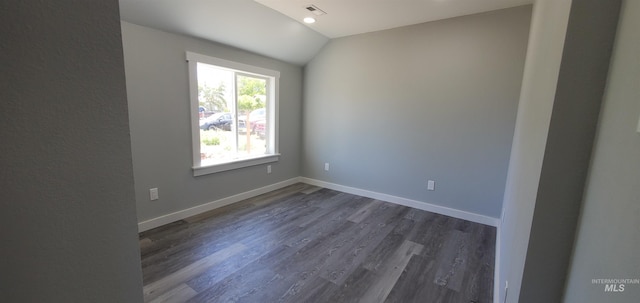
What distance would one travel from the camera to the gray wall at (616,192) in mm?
443

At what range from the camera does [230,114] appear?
3523 millimetres

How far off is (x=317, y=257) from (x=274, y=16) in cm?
268

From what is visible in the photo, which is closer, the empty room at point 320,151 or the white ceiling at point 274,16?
the empty room at point 320,151

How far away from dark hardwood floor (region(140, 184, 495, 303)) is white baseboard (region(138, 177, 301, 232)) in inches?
4.0

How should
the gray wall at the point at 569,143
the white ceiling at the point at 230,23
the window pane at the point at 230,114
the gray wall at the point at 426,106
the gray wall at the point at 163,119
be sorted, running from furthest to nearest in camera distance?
the window pane at the point at 230,114, the gray wall at the point at 426,106, the gray wall at the point at 163,119, the white ceiling at the point at 230,23, the gray wall at the point at 569,143

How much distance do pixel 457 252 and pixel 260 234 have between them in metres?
1.94

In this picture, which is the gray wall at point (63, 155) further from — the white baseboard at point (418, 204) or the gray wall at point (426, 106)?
the white baseboard at point (418, 204)

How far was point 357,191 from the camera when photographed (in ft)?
13.3

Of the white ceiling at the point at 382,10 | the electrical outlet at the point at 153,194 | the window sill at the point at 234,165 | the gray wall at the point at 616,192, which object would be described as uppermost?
the white ceiling at the point at 382,10

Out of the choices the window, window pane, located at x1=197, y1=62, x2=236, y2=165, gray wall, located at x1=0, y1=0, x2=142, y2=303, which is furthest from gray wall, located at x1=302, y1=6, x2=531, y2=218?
gray wall, located at x1=0, y1=0, x2=142, y2=303

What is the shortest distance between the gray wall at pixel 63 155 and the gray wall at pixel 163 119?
2.29 m

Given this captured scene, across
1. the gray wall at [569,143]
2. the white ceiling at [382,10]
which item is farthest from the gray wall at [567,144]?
the white ceiling at [382,10]

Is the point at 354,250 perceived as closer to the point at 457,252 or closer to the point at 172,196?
the point at 457,252

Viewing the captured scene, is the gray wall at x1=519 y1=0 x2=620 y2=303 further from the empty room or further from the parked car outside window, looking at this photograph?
the parked car outside window
